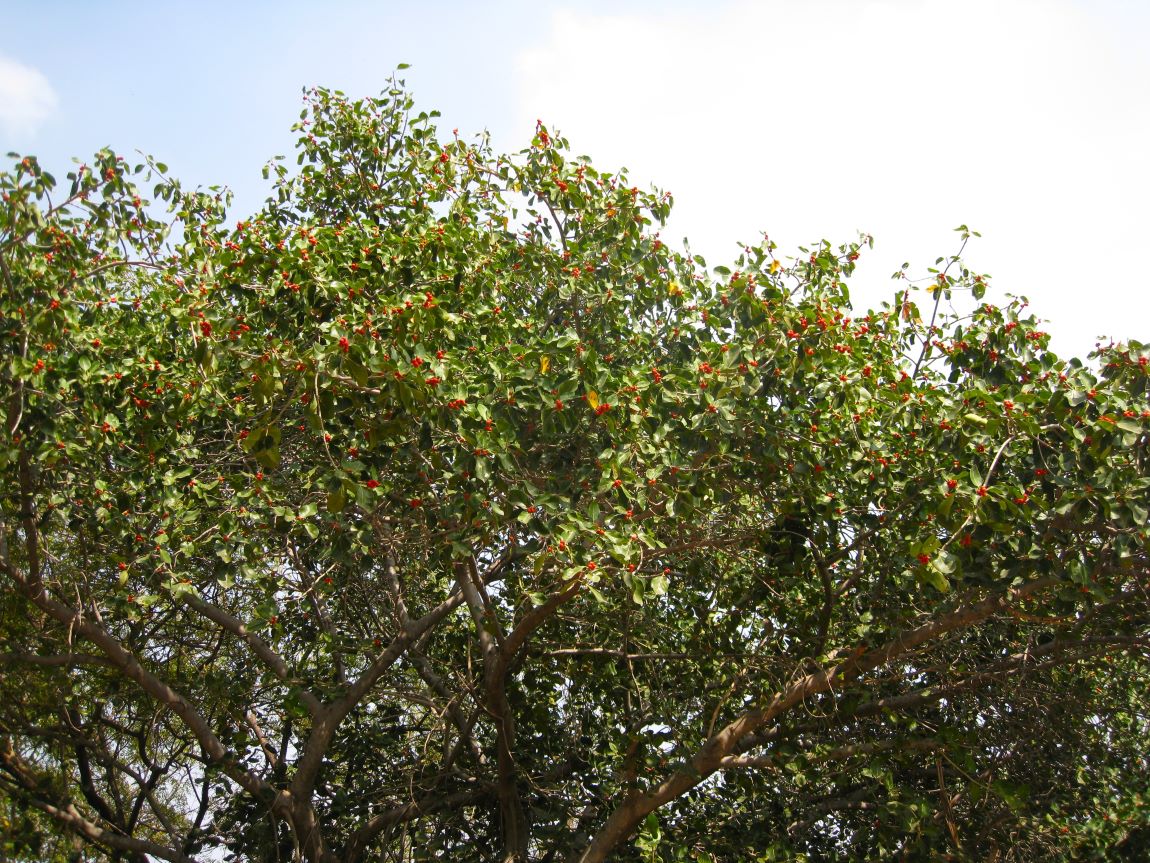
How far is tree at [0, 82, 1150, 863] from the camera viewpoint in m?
5.16

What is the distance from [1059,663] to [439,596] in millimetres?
4335

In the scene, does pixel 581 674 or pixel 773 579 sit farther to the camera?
pixel 581 674

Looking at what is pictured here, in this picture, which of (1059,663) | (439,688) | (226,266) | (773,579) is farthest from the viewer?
(439,688)

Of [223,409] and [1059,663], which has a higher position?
[223,409]

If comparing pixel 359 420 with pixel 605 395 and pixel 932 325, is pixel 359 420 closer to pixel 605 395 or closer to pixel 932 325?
pixel 605 395

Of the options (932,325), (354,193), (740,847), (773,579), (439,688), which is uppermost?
(354,193)

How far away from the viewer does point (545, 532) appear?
16.9ft

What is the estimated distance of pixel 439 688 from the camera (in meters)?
7.62

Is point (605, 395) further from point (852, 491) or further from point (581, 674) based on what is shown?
point (581, 674)

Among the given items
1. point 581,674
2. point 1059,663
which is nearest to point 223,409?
point 581,674

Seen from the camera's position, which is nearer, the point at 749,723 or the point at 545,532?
the point at 545,532

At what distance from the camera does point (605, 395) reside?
5.23 meters

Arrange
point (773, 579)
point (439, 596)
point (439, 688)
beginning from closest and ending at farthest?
point (773, 579)
point (439, 688)
point (439, 596)

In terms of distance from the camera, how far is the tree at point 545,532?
203 inches
